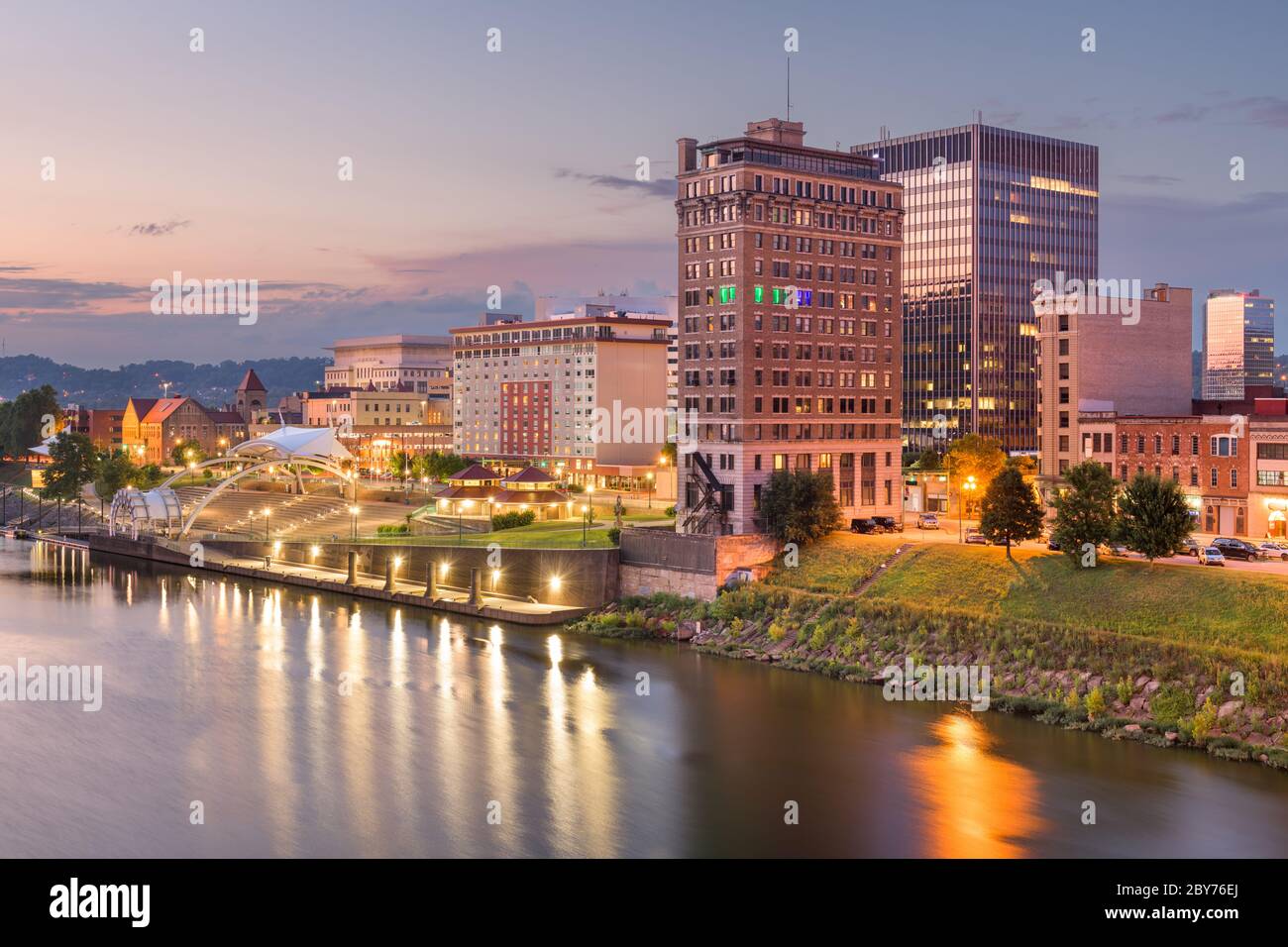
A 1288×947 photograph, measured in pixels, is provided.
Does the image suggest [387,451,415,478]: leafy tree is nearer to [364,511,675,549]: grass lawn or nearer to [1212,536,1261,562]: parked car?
[364,511,675,549]: grass lawn

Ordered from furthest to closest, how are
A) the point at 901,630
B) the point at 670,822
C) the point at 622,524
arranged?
the point at 622,524
the point at 901,630
the point at 670,822

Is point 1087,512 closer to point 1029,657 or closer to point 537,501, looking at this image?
point 1029,657

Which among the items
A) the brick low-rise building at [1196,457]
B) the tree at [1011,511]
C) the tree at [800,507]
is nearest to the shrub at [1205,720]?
the tree at [1011,511]

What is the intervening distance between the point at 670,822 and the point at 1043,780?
1231 centimetres

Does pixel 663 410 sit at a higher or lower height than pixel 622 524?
higher

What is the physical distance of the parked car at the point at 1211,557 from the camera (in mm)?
56750

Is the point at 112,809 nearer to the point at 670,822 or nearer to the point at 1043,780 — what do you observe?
the point at 670,822

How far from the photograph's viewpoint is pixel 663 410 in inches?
5851

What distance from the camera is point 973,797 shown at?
39688 millimetres

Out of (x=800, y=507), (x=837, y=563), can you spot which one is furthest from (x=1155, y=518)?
(x=800, y=507)

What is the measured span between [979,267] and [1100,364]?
5825 centimetres

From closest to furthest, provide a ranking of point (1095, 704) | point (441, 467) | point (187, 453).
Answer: point (1095, 704)
point (441, 467)
point (187, 453)

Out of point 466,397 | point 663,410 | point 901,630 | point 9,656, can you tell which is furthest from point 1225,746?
point 466,397

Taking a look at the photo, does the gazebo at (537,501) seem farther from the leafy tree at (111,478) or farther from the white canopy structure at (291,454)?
the leafy tree at (111,478)
